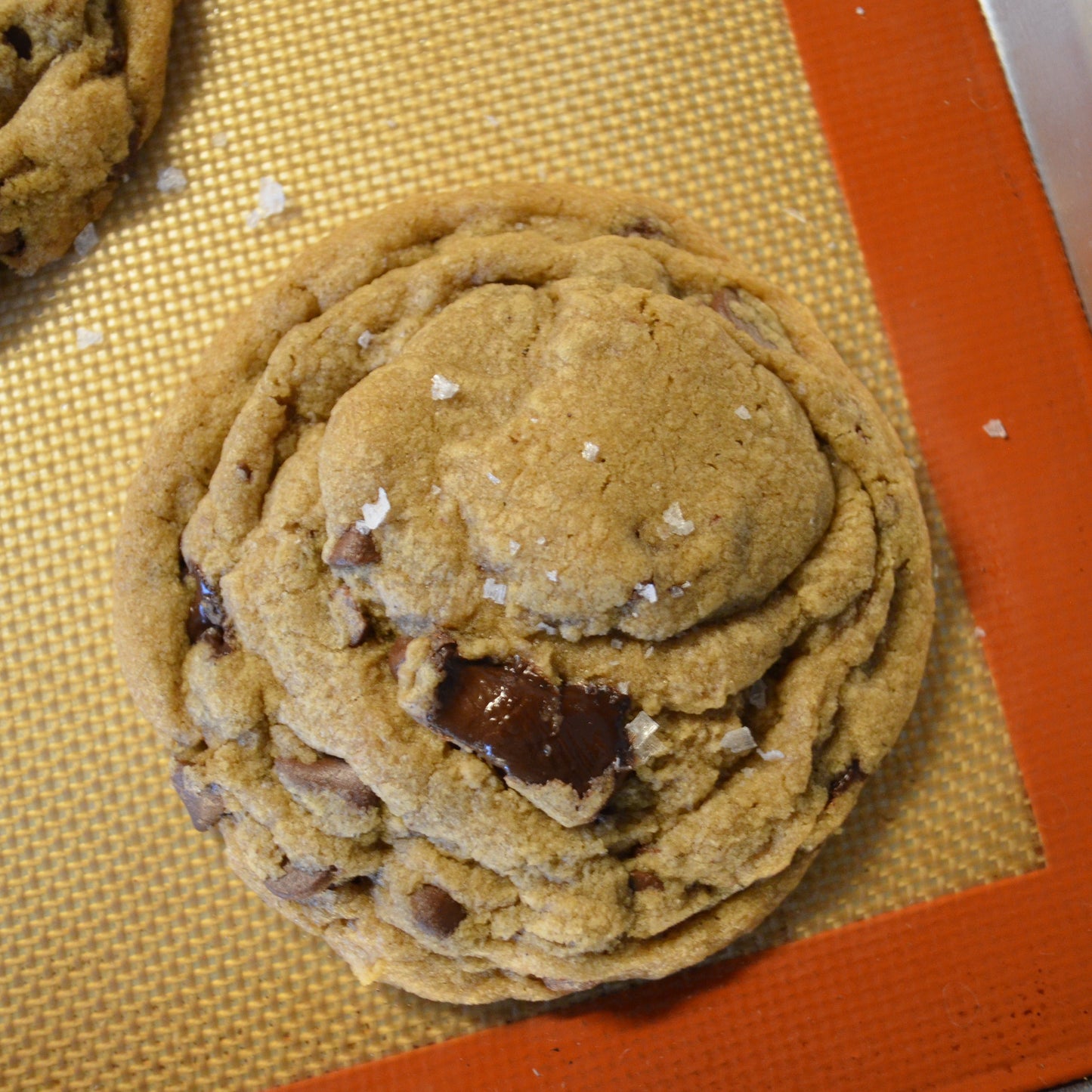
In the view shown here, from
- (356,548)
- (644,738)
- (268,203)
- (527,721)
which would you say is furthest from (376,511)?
(268,203)

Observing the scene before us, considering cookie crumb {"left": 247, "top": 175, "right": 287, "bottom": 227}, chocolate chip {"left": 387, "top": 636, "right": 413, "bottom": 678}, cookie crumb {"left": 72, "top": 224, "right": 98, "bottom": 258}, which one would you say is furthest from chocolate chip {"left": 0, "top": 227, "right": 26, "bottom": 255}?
chocolate chip {"left": 387, "top": 636, "right": 413, "bottom": 678}

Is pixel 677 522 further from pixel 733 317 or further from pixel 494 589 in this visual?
pixel 733 317

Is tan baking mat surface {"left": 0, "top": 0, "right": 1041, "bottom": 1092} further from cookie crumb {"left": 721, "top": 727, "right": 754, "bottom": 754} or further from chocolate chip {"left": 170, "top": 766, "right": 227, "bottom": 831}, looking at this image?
cookie crumb {"left": 721, "top": 727, "right": 754, "bottom": 754}

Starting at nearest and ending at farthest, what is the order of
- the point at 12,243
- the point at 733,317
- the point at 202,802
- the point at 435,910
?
the point at 435,910, the point at 202,802, the point at 733,317, the point at 12,243

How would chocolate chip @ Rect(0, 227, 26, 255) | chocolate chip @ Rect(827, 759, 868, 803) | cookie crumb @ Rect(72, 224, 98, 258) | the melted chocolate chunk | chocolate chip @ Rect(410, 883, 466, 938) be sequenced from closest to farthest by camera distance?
the melted chocolate chunk → chocolate chip @ Rect(410, 883, 466, 938) → chocolate chip @ Rect(827, 759, 868, 803) → chocolate chip @ Rect(0, 227, 26, 255) → cookie crumb @ Rect(72, 224, 98, 258)

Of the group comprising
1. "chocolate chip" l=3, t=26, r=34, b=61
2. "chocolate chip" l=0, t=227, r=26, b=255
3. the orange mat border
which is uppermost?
"chocolate chip" l=3, t=26, r=34, b=61

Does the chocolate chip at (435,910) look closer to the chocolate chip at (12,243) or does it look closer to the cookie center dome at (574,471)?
the cookie center dome at (574,471)
